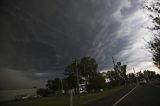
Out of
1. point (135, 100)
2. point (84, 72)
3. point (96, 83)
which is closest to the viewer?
point (135, 100)

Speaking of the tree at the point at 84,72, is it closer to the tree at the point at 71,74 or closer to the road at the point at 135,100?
the tree at the point at 71,74

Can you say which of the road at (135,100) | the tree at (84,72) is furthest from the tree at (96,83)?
the road at (135,100)

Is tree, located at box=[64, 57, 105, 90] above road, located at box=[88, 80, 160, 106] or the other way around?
above

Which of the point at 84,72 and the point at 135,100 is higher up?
the point at 84,72

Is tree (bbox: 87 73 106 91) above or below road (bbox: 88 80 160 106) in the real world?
above

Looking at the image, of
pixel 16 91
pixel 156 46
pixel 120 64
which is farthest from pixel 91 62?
pixel 156 46

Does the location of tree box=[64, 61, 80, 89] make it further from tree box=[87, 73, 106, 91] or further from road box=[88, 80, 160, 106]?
road box=[88, 80, 160, 106]

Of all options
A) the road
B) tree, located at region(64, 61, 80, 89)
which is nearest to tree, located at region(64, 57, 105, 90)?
tree, located at region(64, 61, 80, 89)

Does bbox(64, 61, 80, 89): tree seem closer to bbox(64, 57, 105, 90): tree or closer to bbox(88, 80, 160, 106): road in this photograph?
bbox(64, 57, 105, 90): tree

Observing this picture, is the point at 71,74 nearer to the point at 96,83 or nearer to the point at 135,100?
the point at 96,83

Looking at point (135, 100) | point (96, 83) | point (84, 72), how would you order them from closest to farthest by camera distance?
point (135, 100), point (96, 83), point (84, 72)

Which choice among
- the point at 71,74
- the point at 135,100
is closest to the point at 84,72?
the point at 71,74

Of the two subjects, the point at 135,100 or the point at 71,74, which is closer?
the point at 135,100

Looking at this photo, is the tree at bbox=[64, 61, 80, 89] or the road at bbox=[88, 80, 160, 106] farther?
the tree at bbox=[64, 61, 80, 89]
